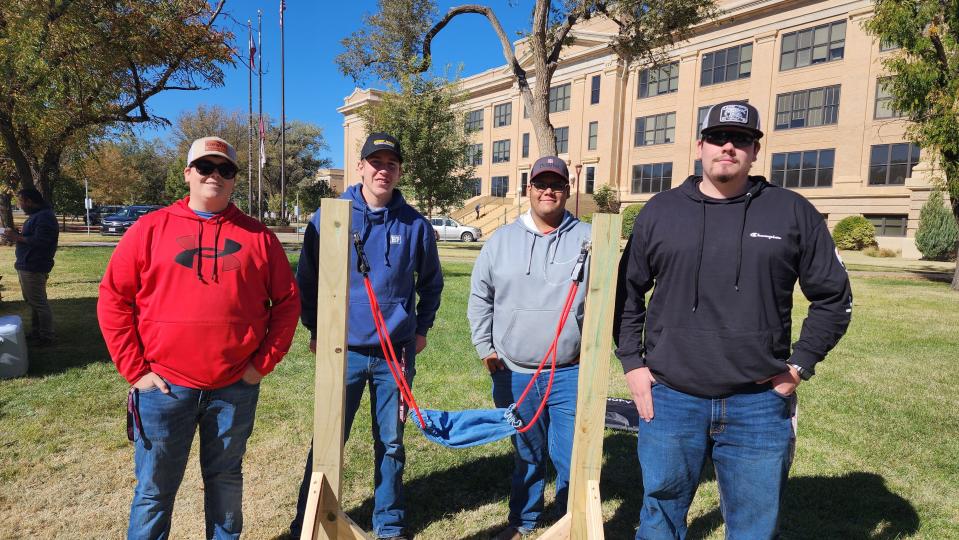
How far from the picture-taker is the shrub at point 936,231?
26062 millimetres

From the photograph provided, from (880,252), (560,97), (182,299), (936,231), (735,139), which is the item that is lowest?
(880,252)

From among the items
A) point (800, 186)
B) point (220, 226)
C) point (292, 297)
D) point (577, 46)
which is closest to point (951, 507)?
point (292, 297)

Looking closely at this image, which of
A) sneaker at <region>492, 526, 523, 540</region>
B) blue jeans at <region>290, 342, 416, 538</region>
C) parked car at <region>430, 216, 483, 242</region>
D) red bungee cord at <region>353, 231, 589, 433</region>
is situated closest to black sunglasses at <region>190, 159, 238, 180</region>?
red bungee cord at <region>353, 231, 589, 433</region>

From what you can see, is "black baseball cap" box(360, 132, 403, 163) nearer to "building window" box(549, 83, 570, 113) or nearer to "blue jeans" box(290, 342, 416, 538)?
"blue jeans" box(290, 342, 416, 538)

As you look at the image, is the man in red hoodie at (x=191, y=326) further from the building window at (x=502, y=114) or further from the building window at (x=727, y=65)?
the building window at (x=502, y=114)

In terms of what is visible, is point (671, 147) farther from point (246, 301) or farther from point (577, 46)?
point (246, 301)

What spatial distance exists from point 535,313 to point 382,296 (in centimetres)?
86

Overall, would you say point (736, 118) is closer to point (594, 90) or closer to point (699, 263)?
point (699, 263)

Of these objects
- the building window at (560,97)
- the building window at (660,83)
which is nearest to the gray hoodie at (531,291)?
the building window at (660,83)

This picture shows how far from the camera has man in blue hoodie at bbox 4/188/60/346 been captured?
6.89 metres

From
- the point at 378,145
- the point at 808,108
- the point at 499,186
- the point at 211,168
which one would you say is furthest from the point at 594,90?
the point at 211,168

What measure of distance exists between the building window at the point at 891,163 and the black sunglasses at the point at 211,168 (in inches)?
1456

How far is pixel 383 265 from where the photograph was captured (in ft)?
9.99

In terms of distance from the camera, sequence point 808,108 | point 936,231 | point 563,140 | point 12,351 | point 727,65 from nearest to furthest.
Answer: point 12,351, point 936,231, point 808,108, point 727,65, point 563,140
